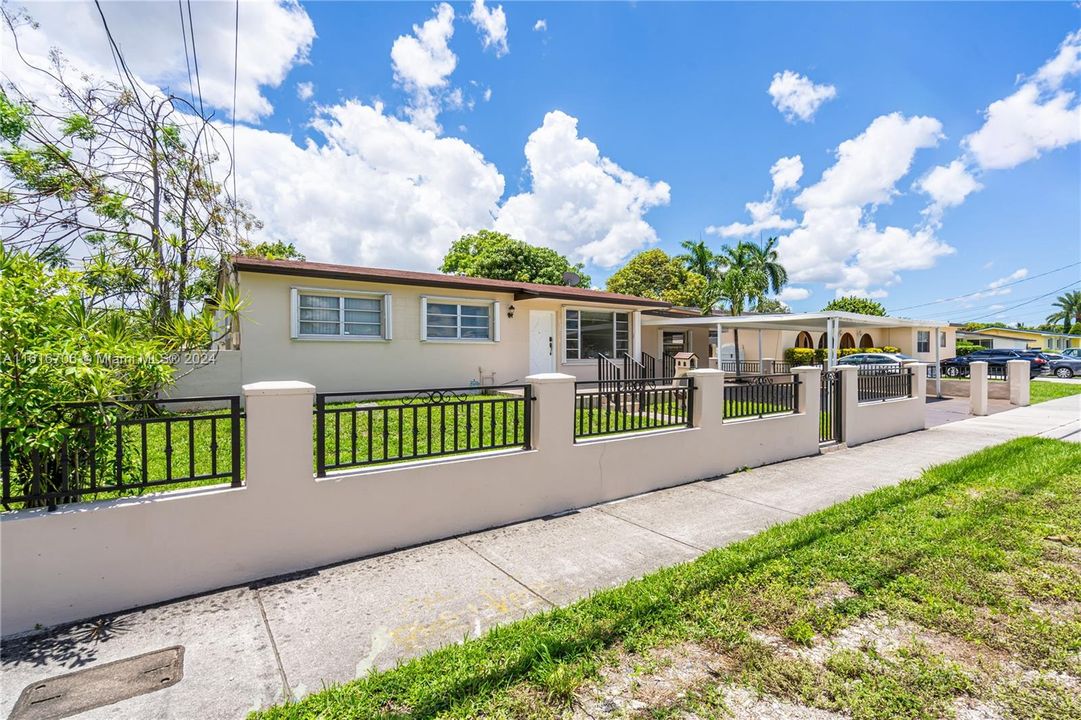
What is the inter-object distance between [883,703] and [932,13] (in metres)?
11.8

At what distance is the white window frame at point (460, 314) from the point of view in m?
11.4

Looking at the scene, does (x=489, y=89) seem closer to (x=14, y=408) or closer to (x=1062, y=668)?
(x=14, y=408)

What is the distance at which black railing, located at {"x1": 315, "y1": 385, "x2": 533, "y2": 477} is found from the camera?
372 cm

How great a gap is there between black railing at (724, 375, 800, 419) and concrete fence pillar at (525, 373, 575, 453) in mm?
2825

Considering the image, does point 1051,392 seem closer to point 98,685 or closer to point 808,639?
point 808,639

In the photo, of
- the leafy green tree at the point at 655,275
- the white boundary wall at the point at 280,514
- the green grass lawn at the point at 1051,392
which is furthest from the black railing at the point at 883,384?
the leafy green tree at the point at 655,275

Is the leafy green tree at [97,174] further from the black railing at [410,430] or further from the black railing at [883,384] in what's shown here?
the black railing at [883,384]

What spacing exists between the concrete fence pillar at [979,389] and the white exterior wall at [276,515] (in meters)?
12.7

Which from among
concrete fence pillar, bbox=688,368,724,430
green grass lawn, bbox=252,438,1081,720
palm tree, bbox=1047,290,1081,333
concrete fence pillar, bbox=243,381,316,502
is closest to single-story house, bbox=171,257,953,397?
concrete fence pillar, bbox=243,381,316,502

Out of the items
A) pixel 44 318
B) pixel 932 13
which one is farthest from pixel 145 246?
pixel 932 13

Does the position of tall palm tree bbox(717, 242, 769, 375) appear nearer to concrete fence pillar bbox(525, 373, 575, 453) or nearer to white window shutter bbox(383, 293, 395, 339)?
white window shutter bbox(383, 293, 395, 339)

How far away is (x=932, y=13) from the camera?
869 centimetres

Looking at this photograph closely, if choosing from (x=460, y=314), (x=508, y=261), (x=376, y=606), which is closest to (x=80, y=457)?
(x=376, y=606)

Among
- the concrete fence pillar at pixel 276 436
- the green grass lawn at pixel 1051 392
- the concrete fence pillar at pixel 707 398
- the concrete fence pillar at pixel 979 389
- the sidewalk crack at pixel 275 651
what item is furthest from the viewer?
the green grass lawn at pixel 1051 392
